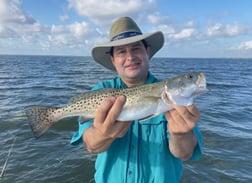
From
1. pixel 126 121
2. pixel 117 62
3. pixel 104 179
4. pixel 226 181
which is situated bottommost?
pixel 226 181

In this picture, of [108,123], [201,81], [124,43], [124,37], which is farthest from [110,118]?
[124,37]

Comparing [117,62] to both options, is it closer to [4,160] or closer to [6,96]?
[4,160]

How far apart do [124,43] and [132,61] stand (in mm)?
277

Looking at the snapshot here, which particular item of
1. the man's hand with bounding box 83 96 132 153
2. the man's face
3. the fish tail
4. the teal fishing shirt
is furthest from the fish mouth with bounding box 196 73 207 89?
the fish tail

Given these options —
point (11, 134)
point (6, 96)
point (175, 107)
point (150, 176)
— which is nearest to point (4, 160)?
point (11, 134)

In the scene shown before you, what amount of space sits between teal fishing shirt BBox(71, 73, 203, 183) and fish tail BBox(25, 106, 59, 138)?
1023 millimetres

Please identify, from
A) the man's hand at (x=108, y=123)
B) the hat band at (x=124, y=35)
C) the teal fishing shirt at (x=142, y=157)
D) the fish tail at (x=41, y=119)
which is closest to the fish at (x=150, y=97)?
the man's hand at (x=108, y=123)

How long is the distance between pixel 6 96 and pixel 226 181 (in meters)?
16.6

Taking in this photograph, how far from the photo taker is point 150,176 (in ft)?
13.0

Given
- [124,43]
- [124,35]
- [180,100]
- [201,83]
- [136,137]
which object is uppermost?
[124,35]

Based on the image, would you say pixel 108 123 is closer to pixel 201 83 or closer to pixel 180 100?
pixel 180 100

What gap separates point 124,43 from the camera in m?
4.29

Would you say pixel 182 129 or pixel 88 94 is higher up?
pixel 88 94

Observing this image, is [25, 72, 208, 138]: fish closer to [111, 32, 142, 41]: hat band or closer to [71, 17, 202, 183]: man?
[71, 17, 202, 183]: man
